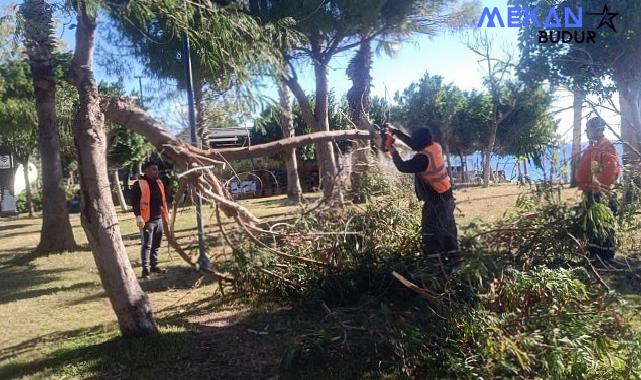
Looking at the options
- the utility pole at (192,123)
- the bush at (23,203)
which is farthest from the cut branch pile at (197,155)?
the bush at (23,203)

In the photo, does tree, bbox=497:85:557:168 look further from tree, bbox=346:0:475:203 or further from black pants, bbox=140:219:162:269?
black pants, bbox=140:219:162:269

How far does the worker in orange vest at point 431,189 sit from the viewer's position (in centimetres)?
495

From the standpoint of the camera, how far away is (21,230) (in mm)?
16891

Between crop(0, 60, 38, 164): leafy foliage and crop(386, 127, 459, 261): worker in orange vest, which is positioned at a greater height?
crop(0, 60, 38, 164): leafy foliage

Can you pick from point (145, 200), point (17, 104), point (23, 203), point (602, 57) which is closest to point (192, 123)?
point (145, 200)

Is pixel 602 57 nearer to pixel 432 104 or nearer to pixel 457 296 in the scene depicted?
pixel 457 296

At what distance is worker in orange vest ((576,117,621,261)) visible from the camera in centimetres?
486

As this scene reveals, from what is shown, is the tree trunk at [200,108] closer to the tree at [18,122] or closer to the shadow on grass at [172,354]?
the shadow on grass at [172,354]

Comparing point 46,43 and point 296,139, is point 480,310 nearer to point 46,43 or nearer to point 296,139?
point 296,139

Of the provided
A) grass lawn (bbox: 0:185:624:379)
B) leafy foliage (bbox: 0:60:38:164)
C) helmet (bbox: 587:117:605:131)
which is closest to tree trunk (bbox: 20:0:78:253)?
grass lawn (bbox: 0:185:624:379)

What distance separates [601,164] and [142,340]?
4.67 metres

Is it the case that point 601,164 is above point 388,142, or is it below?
below

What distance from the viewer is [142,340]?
174 inches

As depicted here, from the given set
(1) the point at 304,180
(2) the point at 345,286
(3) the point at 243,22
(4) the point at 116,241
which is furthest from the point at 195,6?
(1) the point at 304,180
